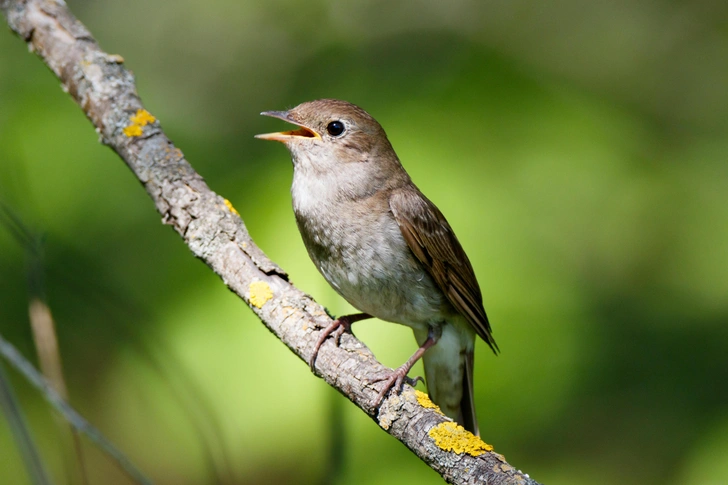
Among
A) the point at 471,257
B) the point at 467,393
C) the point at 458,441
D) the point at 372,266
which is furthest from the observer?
the point at 467,393

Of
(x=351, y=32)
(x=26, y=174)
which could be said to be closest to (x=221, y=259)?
(x=26, y=174)

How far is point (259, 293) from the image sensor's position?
294 cm

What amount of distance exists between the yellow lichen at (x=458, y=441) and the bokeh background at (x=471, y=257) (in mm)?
795

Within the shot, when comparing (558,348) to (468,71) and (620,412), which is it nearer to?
(620,412)

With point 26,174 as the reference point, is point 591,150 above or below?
above

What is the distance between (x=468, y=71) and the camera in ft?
12.9

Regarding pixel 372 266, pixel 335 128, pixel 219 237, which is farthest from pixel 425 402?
pixel 335 128

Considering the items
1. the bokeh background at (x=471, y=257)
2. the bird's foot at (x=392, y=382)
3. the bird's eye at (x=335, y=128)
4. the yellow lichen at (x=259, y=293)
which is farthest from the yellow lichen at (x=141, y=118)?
the bird's foot at (x=392, y=382)

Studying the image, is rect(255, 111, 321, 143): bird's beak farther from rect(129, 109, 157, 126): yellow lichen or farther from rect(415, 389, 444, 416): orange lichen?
rect(415, 389, 444, 416): orange lichen

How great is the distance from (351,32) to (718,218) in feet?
9.05

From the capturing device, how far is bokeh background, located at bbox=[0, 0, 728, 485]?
3.19 meters

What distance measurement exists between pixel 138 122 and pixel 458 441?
2.17 m

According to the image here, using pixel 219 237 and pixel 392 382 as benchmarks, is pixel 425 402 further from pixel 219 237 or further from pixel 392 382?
pixel 219 237

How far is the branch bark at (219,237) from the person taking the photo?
238 centimetres
